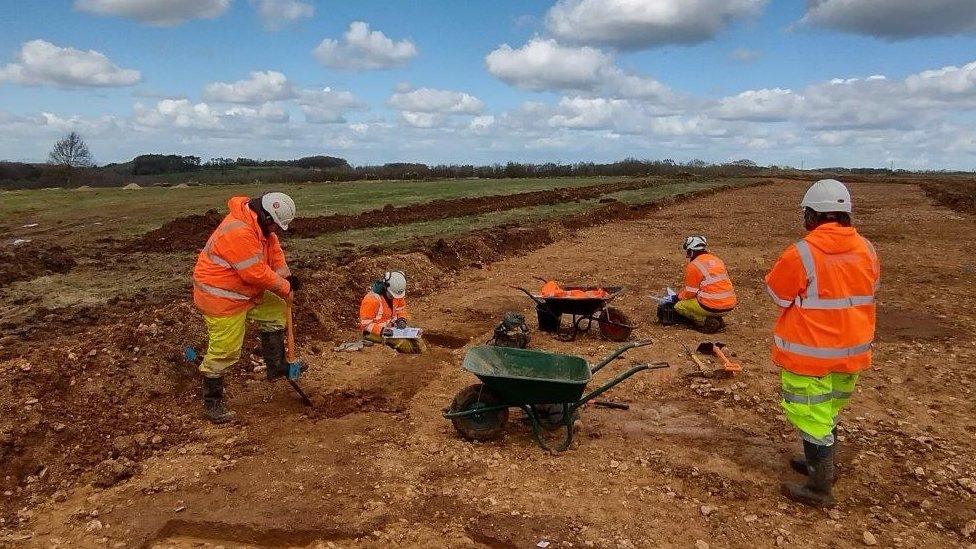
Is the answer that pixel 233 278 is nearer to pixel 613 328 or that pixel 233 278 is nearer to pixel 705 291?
pixel 613 328

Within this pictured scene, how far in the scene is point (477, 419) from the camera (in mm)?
5469

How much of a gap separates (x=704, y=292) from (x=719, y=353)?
1431 millimetres

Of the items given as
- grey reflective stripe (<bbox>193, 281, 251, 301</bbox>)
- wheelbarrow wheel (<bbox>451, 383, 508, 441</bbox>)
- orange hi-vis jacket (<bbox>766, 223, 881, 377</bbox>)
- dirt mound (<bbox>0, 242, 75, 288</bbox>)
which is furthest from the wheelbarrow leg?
dirt mound (<bbox>0, 242, 75, 288</bbox>)

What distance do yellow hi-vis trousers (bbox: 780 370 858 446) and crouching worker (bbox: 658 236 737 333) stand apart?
4.11m

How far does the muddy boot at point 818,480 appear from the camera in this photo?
14.5 feet

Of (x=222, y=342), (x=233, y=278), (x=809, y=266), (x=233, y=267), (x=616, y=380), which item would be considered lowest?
(x=616, y=380)

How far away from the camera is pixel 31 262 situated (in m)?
10.9

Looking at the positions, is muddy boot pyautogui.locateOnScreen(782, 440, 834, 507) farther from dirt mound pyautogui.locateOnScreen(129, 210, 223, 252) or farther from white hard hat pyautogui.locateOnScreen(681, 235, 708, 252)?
dirt mound pyautogui.locateOnScreen(129, 210, 223, 252)

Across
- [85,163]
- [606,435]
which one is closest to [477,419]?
[606,435]

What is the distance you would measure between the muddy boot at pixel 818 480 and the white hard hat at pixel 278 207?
4598 millimetres

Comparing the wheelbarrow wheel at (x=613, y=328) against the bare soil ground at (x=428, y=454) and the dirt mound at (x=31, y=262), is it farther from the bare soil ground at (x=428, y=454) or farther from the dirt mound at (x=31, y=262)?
the dirt mound at (x=31, y=262)

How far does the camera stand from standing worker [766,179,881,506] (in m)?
4.28

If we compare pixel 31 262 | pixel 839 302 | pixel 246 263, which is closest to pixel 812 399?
pixel 839 302

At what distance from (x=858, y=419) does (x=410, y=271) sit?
7684 millimetres
